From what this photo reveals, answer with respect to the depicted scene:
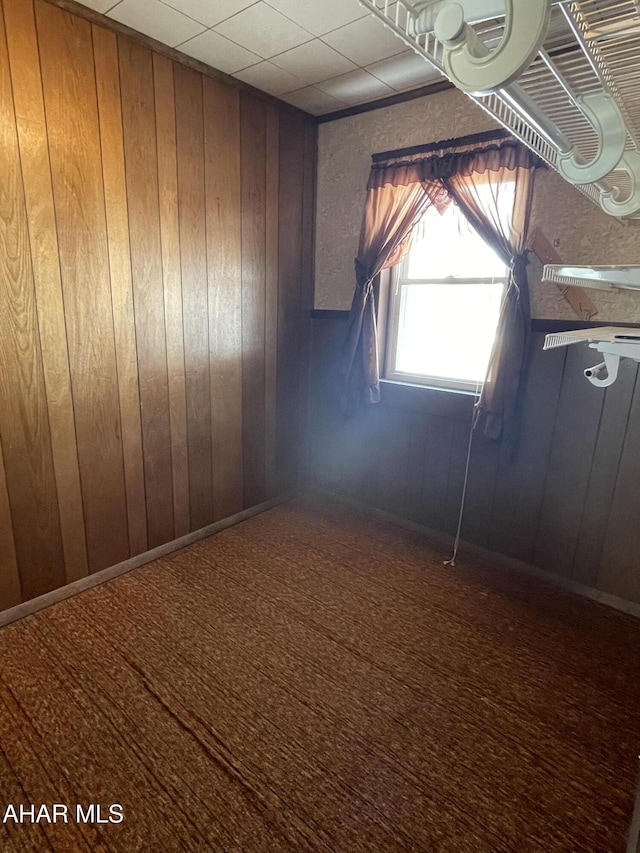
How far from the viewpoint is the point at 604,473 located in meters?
2.34

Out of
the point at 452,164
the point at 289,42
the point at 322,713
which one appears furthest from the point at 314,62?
the point at 322,713

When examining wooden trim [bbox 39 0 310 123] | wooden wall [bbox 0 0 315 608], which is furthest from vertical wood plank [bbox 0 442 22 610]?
wooden trim [bbox 39 0 310 123]

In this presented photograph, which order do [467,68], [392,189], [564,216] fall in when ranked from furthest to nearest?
[392,189] < [564,216] < [467,68]

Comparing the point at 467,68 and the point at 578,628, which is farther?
the point at 578,628

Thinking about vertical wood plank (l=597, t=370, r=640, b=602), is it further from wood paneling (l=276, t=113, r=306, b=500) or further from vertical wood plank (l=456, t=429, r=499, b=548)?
wood paneling (l=276, t=113, r=306, b=500)

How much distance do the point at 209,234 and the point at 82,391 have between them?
1103 mm

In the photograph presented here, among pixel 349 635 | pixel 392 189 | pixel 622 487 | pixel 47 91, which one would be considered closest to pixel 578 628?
pixel 622 487

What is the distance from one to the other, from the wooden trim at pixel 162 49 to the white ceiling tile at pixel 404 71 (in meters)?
0.66

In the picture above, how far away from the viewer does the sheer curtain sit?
2.36 m

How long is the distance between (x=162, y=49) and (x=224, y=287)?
1.12 metres

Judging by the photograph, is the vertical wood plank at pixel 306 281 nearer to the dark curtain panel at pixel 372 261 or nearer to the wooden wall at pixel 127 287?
the wooden wall at pixel 127 287

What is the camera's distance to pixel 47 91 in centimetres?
192

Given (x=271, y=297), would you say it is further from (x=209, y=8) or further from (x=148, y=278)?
(x=209, y=8)

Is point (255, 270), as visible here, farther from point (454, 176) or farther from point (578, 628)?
point (578, 628)
